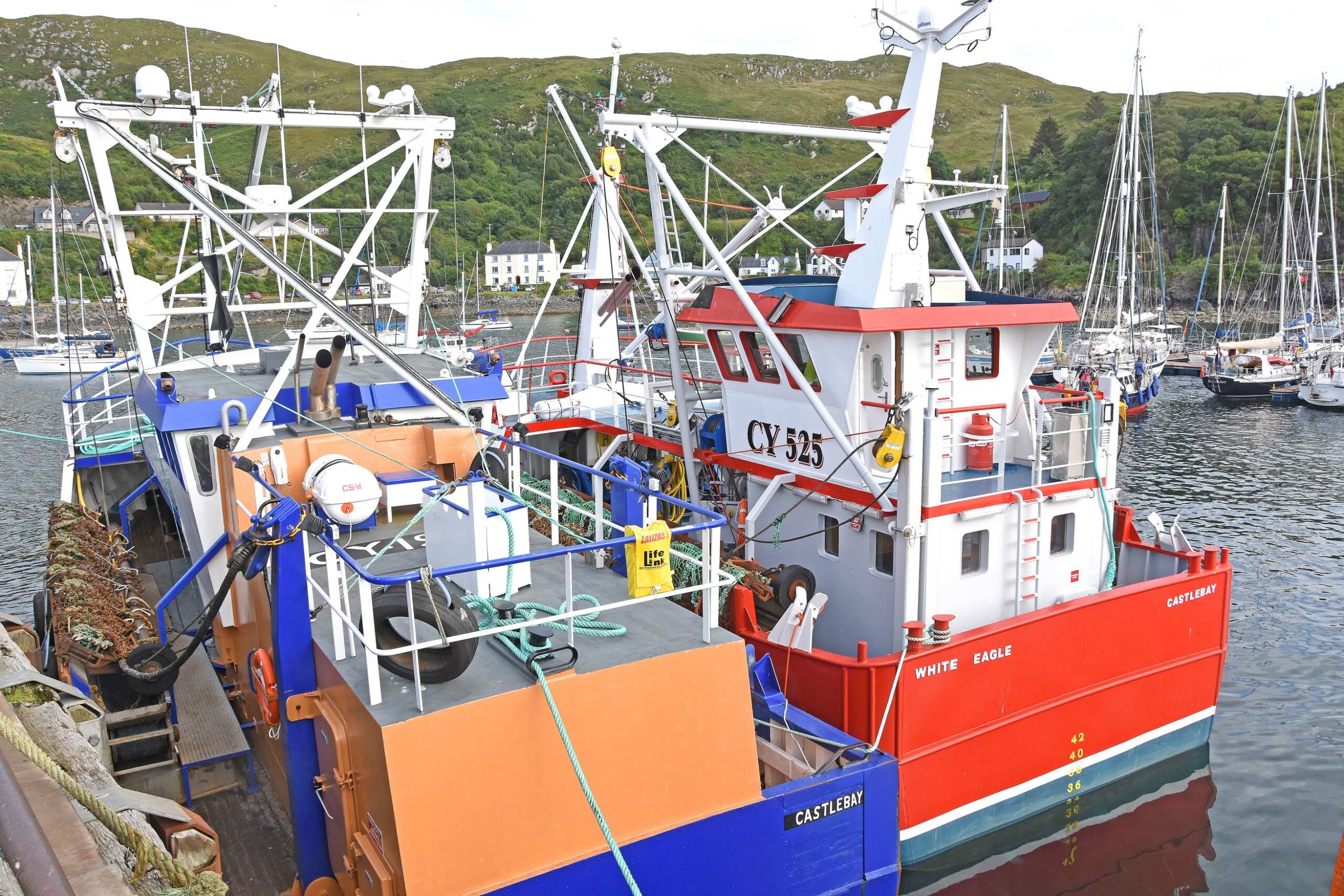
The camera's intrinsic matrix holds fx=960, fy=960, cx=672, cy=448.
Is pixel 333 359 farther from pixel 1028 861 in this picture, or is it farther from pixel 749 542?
pixel 1028 861

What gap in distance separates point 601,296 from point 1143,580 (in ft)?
37.6

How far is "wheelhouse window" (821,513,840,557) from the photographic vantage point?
11.6 metres

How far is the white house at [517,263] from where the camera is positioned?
4651 inches

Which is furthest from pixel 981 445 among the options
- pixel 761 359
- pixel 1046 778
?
pixel 1046 778

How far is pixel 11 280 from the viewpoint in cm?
8338

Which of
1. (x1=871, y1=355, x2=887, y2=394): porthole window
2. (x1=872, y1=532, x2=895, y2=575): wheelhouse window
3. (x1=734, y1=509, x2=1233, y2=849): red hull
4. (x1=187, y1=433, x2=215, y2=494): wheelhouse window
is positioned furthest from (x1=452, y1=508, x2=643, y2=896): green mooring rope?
(x1=871, y1=355, x2=887, y2=394): porthole window

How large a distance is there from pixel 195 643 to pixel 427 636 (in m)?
2.73

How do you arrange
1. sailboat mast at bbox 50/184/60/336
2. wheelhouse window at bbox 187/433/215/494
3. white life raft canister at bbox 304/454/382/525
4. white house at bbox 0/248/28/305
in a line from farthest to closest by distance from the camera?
white house at bbox 0/248/28/305 < sailboat mast at bbox 50/184/60/336 < wheelhouse window at bbox 187/433/215/494 < white life raft canister at bbox 304/454/382/525

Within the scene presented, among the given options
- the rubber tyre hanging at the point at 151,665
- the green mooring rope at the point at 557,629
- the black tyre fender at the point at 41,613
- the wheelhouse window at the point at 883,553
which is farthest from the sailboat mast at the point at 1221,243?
the rubber tyre hanging at the point at 151,665

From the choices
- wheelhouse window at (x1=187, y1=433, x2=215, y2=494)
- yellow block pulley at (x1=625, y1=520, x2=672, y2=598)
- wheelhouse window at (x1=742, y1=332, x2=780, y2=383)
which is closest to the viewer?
yellow block pulley at (x1=625, y1=520, x2=672, y2=598)

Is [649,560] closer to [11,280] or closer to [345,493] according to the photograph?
[345,493]

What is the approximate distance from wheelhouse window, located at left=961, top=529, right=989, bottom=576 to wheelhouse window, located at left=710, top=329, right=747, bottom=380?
3569mm

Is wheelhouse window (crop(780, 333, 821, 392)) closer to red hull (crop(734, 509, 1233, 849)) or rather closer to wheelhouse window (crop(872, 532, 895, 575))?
wheelhouse window (crop(872, 532, 895, 575))

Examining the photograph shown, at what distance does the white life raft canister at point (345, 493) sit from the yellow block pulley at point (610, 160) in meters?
8.92
